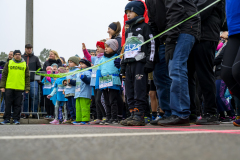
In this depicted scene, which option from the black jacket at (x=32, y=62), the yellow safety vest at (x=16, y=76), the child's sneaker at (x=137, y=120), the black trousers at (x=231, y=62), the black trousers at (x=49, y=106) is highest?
the black jacket at (x=32, y=62)

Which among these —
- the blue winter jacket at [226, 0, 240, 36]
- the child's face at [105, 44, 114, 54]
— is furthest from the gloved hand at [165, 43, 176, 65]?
the child's face at [105, 44, 114, 54]

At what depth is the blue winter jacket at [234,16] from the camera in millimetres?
3141

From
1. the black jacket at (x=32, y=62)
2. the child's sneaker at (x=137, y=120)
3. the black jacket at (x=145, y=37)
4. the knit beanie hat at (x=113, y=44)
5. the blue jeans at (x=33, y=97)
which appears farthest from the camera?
the black jacket at (x=32, y=62)

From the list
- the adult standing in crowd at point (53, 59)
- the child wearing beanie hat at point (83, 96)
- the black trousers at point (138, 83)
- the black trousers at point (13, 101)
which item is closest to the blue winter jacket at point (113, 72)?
the child wearing beanie hat at point (83, 96)

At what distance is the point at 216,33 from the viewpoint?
3936 millimetres

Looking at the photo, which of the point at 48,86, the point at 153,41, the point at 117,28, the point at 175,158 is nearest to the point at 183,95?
the point at 153,41

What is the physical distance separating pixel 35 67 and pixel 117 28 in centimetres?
409

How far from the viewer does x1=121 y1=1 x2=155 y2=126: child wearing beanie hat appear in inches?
160

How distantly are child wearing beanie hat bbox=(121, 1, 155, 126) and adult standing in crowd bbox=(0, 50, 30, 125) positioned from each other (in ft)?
13.7

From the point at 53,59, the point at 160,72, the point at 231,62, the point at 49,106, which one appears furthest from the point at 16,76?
the point at 231,62

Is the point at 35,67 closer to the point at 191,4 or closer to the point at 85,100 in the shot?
the point at 85,100

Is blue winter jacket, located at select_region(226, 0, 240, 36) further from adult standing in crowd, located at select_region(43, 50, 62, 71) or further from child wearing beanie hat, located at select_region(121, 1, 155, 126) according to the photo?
adult standing in crowd, located at select_region(43, 50, 62, 71)

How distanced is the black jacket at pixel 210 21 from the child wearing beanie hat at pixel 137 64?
712 mm

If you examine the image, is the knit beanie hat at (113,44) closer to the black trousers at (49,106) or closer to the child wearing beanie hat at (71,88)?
the child wearing beanie hat at (71,88)
